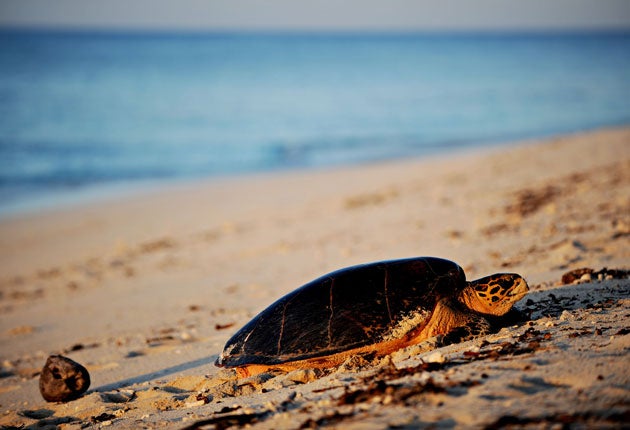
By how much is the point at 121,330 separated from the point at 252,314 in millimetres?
1361

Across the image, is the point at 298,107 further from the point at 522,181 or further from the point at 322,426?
the point at 322,426

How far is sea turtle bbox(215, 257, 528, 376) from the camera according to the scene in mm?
3809

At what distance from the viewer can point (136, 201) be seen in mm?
13266

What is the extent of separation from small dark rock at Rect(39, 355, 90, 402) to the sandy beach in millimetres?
88

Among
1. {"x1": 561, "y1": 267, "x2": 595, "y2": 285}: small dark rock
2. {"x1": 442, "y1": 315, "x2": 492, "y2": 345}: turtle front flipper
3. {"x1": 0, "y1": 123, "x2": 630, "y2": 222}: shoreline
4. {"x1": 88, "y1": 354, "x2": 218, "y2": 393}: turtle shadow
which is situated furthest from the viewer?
{"x1": 0, "y1": 123, "x2": 630, "y2": 222}: shoreline

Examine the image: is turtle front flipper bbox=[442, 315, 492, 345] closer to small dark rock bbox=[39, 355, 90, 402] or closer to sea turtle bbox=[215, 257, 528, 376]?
sea turtle bbox=[215, 257, 528, 376]

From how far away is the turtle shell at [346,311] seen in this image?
382cm

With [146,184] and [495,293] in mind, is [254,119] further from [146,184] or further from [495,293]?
[495,293]

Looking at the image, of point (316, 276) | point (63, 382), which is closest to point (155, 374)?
point (63, 382)

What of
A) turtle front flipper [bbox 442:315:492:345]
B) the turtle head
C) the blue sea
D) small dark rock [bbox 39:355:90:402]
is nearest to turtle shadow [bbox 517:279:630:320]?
the turtle head

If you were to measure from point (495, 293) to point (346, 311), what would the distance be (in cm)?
94

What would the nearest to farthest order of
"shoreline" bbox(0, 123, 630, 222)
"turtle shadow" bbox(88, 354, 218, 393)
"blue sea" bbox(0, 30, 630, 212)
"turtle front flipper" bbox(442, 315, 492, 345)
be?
"turtle front flipper" bbox(442, 315, 492, 345), "turtle shadow" bbox(88, 354, 218, 393), "shoreline" bbox(0, 123, 630, 222), "blue sea" bbox(0, 30, 630, 212)

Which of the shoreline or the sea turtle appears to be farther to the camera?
the shoreline

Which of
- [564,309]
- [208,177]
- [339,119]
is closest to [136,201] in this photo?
[208,177]
